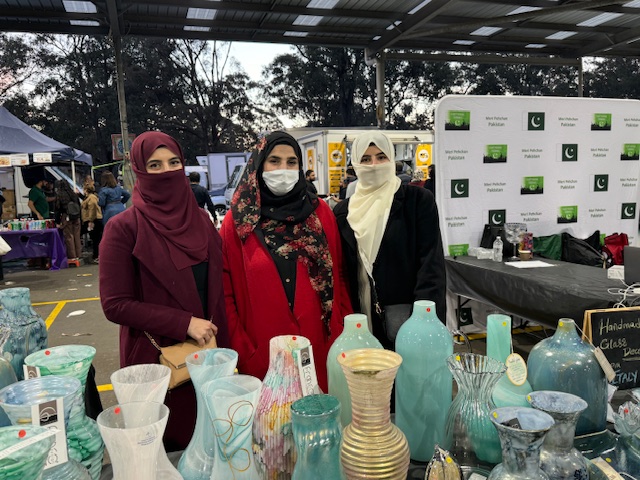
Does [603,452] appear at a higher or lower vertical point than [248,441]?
lower

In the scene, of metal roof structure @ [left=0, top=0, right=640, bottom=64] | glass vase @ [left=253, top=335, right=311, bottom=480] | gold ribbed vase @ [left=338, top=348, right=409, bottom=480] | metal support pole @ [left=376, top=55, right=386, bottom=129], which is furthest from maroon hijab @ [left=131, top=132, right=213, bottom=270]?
metal support pole @ [left=376, top=55, right=386, bottom=129]

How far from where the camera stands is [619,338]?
4.26 ft

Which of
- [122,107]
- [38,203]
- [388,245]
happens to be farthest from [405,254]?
[122,107]

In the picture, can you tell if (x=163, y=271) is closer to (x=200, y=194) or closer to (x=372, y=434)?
(x=372, y=434)

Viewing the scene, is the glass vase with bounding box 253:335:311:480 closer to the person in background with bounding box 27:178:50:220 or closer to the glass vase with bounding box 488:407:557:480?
the glass vase with bounding box 488:407:557:480

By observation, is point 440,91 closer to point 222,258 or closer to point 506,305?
point 506,305

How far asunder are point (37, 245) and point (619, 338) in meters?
8.75

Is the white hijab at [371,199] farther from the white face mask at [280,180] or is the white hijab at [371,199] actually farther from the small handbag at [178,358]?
the small handbag at [178,358]

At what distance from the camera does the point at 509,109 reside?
13.1 ft

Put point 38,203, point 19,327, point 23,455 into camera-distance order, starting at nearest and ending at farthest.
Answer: point 23,455 < point 19,327 < point 38,203

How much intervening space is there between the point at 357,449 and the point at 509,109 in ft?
12.5

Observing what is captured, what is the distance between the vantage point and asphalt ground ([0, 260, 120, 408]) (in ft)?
12.8

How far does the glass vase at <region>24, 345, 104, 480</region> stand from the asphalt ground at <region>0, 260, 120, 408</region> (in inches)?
96.5

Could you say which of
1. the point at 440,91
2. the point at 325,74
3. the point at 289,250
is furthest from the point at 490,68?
the point at 289,250
